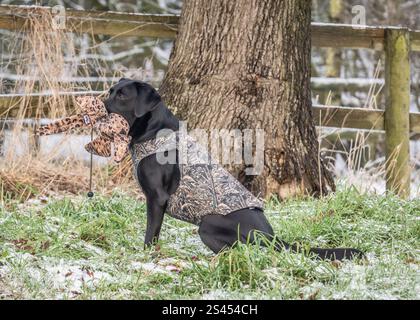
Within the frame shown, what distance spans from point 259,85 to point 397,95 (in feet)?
5.57

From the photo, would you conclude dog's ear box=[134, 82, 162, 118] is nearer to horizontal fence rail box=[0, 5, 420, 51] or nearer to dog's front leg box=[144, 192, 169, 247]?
dog's front leg box=[144, 192, 169, 247]

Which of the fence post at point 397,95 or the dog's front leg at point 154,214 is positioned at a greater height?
the fence post at point 397,95

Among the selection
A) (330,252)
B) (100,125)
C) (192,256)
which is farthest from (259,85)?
(330,252)

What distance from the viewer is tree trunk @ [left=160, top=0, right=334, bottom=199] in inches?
238

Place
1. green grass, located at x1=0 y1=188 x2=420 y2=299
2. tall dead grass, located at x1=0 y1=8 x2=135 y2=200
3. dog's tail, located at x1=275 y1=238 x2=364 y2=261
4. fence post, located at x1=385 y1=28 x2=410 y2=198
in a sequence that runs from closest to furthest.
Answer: green grass, located at x1=0 y1=188 x2=420 y2=299 < dog's tail, located at x1=275 y1=238 x2=364 y2=261 < tall dead grass, located at x1=0 y1=8 x2=135 y2=200 < fence post, located at x1=385 y1=28 x2=410 y2=198

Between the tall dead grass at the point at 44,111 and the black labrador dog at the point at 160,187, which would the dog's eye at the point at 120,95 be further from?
the tall dead grass at the point at 44,111

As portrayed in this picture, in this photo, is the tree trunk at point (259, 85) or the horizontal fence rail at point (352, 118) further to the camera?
the horizontal fence rail at point (352, 118)

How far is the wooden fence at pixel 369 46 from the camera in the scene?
7000mm

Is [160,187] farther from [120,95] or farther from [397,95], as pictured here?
[397,95]

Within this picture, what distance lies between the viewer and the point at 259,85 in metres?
6.08

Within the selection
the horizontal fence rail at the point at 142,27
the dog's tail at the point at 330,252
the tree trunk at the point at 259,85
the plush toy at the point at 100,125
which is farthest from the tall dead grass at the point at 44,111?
the dog's tail at the point at 330,252

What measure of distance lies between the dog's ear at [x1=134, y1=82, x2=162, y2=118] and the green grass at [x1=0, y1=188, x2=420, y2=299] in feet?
2.43

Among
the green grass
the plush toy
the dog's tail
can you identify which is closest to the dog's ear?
the plush toy
